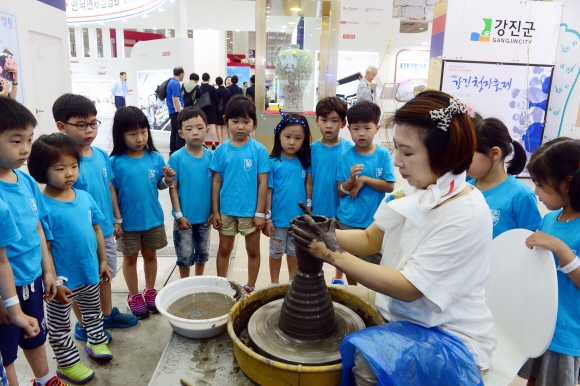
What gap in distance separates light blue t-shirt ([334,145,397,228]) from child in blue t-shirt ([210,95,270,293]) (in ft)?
1.80

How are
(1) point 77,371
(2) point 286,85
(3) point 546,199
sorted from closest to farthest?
1. (3) point 546,199
2. (1) point 77,371
3. (2) point 286,85

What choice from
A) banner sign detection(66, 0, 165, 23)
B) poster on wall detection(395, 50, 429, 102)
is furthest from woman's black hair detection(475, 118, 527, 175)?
banner sign detection(66, 0, 165, 23)

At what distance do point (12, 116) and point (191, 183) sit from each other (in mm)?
1172

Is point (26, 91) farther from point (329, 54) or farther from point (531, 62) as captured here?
point (531, 62)

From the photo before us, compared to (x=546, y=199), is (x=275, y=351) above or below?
below

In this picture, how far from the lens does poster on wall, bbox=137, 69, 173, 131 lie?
1097 centimetres

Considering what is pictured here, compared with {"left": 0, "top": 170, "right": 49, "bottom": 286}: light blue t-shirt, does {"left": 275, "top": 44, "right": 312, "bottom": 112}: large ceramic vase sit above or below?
above

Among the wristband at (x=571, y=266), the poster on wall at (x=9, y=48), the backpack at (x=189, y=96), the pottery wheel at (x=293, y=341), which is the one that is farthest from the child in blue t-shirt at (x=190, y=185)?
the backpack at (x=189, y=96)

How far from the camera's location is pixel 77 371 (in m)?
2.01

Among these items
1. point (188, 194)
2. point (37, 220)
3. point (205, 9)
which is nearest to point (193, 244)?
point (188, 194)

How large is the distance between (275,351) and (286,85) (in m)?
3.93

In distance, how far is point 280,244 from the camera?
9.20ft

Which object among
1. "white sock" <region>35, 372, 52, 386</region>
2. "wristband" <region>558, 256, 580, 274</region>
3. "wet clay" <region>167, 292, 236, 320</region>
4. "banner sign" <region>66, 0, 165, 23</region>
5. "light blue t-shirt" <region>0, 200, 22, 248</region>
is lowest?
"white sock" <region>35, 372, 52, 386</region>

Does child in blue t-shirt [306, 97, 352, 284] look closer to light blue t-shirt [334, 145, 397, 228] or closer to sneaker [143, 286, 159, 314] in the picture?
light blue t-shirt [334, 145, 397, 228]
